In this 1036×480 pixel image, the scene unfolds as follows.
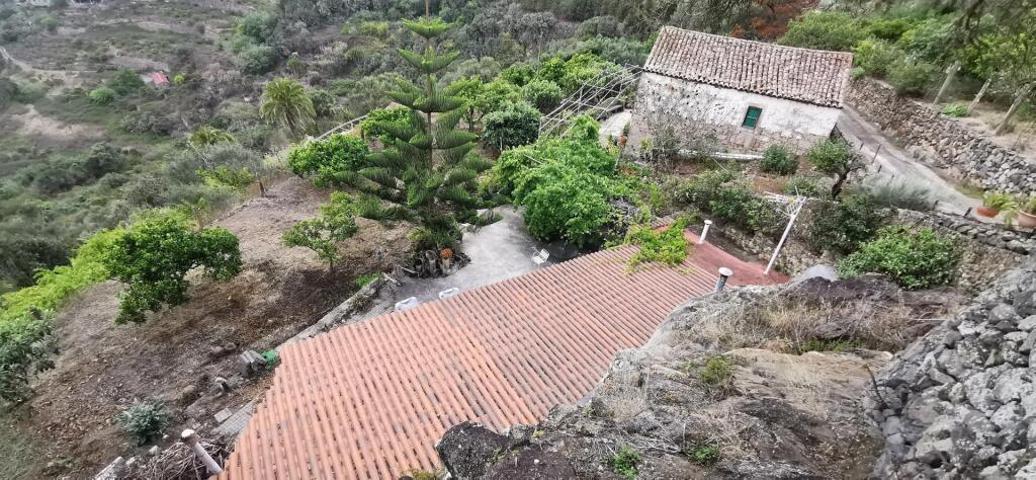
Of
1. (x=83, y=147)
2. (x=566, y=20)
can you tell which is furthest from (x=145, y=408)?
(x=83, y=147)

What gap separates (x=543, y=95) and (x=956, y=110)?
46.8ft

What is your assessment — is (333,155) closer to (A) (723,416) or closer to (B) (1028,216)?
(A) (723,416)

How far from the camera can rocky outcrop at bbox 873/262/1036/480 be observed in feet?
8.40

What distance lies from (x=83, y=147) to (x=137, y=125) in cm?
513

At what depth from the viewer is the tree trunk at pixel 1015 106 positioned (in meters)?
11.5

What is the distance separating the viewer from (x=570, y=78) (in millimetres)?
22672

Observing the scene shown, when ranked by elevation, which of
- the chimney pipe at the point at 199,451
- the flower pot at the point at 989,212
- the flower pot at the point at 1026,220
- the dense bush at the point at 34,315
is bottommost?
the dense bush at the point at 34,315

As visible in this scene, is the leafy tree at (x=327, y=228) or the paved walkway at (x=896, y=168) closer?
the paved walkway at (x=896, y=168)

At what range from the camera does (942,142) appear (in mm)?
13953

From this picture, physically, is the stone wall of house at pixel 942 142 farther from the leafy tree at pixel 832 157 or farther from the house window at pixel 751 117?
the house window at pixel 751 117

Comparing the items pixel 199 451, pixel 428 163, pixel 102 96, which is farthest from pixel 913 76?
pixel 102 96

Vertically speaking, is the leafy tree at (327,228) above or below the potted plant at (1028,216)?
below

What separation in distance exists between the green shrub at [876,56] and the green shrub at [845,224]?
12.0m

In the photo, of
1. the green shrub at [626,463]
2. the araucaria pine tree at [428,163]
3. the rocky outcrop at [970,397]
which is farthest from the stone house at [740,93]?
the green shrub at [626,463]
